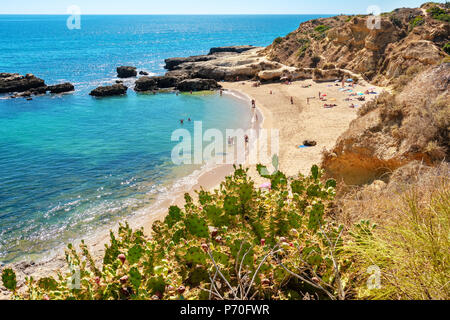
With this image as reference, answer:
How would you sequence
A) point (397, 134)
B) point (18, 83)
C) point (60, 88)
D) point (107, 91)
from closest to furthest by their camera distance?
1. point (397, 134)
2. point (107, 91)
3. point (60, 88)
4. point (18, 83)

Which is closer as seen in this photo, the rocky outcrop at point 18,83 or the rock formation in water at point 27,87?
the rock formation in water at point 27,87

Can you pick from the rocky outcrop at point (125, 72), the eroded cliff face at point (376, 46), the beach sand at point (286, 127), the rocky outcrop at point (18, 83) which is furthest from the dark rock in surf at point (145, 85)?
the eroded cliff face at point (376, 46)

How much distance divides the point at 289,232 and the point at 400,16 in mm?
55275

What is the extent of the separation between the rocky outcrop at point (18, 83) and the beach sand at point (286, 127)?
31.5 meters

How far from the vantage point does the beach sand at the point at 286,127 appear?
1455 centimetres

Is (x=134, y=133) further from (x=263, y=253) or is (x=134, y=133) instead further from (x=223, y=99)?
(x=263, y=253)

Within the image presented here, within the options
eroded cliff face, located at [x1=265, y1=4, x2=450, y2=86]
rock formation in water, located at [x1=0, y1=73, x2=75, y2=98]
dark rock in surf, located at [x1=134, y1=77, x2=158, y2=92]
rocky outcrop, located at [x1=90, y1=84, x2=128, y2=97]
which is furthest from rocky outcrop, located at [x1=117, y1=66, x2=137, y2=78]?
eroded cliff face, located at [x1=265, y1=4, x2=450, y2=86]

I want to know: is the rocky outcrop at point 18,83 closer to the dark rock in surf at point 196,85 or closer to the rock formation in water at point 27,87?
the rock formation in water at point 27,87

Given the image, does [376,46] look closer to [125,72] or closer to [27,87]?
[125,72]

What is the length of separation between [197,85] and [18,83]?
2936 cm

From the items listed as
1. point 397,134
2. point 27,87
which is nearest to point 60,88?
point 27,87

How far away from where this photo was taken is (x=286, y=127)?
97.3 ft

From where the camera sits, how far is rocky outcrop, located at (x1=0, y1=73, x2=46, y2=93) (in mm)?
50156

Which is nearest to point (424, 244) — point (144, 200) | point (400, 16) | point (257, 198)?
point (257, 198)
